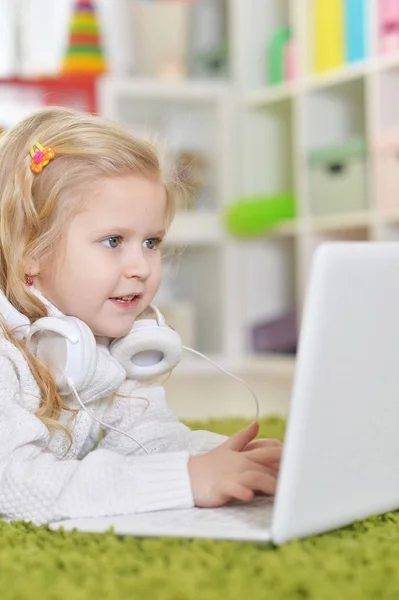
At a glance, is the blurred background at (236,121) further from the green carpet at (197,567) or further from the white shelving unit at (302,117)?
the green carpet at (197,567)

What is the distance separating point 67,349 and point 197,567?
350mm

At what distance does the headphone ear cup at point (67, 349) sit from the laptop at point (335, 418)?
163 mm

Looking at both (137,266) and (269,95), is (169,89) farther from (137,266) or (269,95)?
(137,266)

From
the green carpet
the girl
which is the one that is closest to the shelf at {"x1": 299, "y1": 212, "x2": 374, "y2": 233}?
the girl

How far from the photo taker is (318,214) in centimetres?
305

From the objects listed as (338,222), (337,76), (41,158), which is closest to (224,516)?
(41,158)

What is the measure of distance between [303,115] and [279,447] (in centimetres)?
218

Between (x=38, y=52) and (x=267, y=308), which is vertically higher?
(x=38, y=52)

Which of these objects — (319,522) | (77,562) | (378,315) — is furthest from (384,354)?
(77,562)

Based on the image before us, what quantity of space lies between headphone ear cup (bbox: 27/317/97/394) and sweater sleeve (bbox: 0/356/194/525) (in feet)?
0.23

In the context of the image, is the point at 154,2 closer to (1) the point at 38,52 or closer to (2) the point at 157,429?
(1) the point at 38,52

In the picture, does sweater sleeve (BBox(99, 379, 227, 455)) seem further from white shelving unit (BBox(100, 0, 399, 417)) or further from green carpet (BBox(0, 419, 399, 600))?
white shelving unit (BBox(100, 0, 399, 417))

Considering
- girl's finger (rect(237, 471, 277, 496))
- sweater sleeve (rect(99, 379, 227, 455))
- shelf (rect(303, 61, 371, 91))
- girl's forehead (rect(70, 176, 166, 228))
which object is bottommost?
sweater sleeve (rect(99, 379, 227, 455))

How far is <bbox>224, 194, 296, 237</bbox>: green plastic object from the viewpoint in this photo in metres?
3.15
